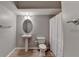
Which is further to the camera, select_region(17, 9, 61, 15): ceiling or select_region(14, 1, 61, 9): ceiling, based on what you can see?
select_region(17, 9, 61, 15): ceiling

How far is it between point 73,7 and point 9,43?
0.84m

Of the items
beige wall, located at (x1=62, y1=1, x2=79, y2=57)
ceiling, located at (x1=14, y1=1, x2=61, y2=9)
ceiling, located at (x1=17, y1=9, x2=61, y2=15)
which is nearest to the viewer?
beige wall, located at (x1=62, y1=1, x2=79, y2=57)

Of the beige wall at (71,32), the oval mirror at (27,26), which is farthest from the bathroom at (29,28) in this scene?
the beige wall at (71,32)

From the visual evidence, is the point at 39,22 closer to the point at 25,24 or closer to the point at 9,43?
the point at 25,24

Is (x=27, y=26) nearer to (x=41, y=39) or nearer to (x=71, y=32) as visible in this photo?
(x=41, y=39)

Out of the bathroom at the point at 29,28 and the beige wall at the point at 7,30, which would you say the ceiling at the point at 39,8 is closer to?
the bathroom at the point at 29,28

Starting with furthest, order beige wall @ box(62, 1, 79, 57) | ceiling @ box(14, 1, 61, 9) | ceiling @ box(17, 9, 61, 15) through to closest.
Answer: ceiling @ box(17, 9, 61, 15) < ceiling @ box(14, 1, 61, 9) < beige wall @ box(62, 1, 79, 57)

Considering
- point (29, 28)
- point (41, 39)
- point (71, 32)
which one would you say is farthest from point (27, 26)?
point (71, 32)

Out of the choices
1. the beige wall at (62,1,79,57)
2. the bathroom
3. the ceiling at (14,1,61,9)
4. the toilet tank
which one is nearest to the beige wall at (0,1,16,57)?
the bathroom

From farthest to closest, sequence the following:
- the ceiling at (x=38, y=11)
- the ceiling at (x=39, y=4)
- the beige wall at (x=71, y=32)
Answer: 1. the ceiling at (x=38, y=11)
2. the ceiling at (x=39, y=4)
3. the beige wall at (x=71, y=32)

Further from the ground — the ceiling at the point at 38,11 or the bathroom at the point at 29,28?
the ceiling at the point at 38,11

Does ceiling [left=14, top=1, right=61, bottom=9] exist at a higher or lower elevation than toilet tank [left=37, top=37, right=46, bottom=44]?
higher

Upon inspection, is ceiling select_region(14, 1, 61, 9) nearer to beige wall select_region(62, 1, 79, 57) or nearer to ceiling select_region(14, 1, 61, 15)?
ceiling select_region(14, 1, 61, 15)

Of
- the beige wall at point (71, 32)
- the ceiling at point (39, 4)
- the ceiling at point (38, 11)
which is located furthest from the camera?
the ceiling at point (38, 11)
